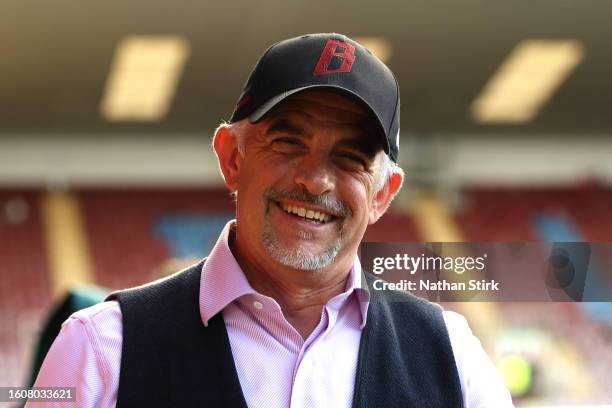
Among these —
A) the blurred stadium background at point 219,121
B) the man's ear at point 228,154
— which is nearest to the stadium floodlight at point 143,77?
the blurred stadium background at point 219,121

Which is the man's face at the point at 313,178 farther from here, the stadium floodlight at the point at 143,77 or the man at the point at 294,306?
the stadium floodlight at the point at 143,77

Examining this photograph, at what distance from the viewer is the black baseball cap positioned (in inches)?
51.6

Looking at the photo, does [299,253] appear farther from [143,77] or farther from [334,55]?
[143,77]

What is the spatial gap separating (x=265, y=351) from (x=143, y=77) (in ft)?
26.7

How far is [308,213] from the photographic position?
1323mm

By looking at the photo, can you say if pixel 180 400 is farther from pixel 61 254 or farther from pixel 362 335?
pixel 61 254

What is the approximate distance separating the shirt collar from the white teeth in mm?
108

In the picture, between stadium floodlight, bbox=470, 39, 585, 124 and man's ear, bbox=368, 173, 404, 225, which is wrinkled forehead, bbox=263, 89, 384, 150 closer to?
man's ear, bbox=368, 173, 404, 225

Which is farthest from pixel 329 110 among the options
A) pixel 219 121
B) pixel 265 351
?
pixel 219 121

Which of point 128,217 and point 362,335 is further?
point 128,217

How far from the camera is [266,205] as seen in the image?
135 centimetres

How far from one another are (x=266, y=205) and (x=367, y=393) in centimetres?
26

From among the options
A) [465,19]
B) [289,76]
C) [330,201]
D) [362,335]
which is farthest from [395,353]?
[465,19]

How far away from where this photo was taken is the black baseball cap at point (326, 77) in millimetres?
1312
